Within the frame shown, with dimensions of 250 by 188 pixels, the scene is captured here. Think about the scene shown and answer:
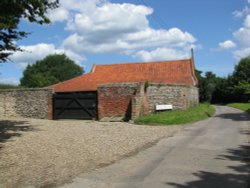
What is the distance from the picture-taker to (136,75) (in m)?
43.0

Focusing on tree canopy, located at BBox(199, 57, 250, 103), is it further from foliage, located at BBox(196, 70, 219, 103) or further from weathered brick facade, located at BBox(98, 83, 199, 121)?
weathered brick facade, located at BBox(98, 83, 199, 121)

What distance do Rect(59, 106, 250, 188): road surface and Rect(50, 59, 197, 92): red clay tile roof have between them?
87.3 ft

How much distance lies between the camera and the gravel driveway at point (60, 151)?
897cm

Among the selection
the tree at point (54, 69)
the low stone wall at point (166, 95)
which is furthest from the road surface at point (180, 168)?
the tree at point (54, 69)

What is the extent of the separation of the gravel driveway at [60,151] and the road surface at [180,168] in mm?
609

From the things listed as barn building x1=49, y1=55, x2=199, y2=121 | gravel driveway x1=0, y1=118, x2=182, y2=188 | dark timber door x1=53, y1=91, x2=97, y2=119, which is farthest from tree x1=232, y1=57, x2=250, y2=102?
gravel driveway x1=0, y1=118, x2=182, y2=188

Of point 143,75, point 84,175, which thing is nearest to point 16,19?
point 84,175

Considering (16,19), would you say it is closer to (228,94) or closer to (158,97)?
(158,97)

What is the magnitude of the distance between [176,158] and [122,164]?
1734 mm

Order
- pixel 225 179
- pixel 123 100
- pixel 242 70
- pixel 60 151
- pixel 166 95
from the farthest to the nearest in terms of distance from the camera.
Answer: pixel 242 70 → pixel 166 95 → pixel 123 100 → pixel 60 151 → pixel 225 179

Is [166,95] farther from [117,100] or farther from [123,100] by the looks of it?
[117,100]

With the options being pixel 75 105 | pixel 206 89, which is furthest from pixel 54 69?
pixel 75 105

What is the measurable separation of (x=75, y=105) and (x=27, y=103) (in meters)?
3.65

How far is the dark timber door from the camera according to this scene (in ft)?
79.6
